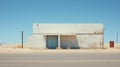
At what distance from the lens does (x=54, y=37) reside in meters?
46.4

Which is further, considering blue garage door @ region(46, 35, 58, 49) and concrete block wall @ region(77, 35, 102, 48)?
blue garage door @ region(46, 35, 58, 49)

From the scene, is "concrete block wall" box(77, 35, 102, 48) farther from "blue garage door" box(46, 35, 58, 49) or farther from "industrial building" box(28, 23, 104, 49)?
"blue garage door" box(46, 35, 58, 49)

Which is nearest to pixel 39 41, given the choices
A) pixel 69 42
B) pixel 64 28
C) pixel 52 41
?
pixel 52 41

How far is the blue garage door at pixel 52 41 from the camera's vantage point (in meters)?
46.2

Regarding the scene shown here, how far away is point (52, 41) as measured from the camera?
46281mm

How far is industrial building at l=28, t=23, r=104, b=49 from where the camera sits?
4550 cm

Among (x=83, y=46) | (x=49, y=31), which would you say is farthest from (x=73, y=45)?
(x=49, y=31)

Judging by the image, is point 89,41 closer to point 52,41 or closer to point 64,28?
point 64,28

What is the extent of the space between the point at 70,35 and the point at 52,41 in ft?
10.8
